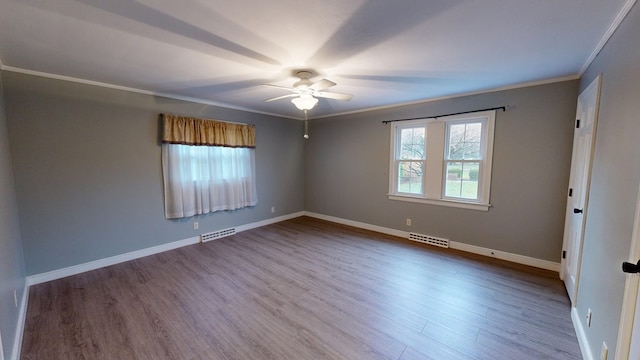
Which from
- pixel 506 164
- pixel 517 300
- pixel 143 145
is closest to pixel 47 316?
pixel 143 145

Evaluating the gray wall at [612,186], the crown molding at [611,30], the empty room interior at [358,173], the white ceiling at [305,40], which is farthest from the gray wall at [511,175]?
the gray wall at [612,186]

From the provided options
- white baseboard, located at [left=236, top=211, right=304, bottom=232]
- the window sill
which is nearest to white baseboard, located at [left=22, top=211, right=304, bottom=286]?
white baseboard, located at [left=236, top=211, right=304, bottom=232]

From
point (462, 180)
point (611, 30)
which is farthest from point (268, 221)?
point (611, 30)

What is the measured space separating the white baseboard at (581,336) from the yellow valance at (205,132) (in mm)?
4785

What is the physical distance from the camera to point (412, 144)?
4305mm

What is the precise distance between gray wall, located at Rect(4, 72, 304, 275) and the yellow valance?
160mm

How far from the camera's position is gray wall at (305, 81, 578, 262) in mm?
2988

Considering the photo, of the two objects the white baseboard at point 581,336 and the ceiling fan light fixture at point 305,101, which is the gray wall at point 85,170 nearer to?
the ceiling fan light fixture at point 305,101

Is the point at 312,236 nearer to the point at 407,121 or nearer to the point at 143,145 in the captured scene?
the point at 407,121

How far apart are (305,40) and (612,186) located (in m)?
2.39

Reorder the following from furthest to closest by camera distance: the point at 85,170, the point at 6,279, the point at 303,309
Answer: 1. the point at 85,170
2. the point at 303,309
3. the point at 6,279

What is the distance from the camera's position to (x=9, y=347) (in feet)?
5.19

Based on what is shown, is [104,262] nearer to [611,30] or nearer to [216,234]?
[216,234]

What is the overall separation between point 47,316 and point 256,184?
3.24 meters
